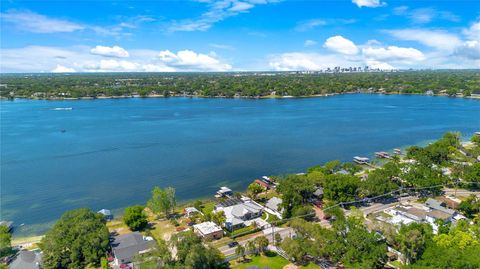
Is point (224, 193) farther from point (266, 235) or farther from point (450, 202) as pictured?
point (450, 202)

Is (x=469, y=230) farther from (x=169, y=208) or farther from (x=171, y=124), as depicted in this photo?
(x=171, y=124)

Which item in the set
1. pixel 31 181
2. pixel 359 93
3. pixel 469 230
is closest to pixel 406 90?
pixel 359 93

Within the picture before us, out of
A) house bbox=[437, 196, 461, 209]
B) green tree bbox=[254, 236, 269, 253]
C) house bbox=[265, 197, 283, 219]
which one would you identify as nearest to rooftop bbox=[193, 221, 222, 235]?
green tree bbox=[254, 236, 269, 253]

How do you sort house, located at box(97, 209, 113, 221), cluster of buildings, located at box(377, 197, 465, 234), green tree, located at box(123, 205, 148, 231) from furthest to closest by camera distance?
house, located at box(97, 209, 113, 221) < green tree, located at box(123, 205, 148, 231) < cluster of buildings, located at box(377, 197, 465, 234)

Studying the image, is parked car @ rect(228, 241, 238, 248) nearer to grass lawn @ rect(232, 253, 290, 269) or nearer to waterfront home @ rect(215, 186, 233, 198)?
grass lawn @ rect(232, 253, 290, 269)

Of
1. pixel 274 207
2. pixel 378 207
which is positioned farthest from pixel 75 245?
pixel 378 207

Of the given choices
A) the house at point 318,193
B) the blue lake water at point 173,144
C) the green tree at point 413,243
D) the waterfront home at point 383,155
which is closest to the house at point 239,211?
the blue lake water at point 173,144
